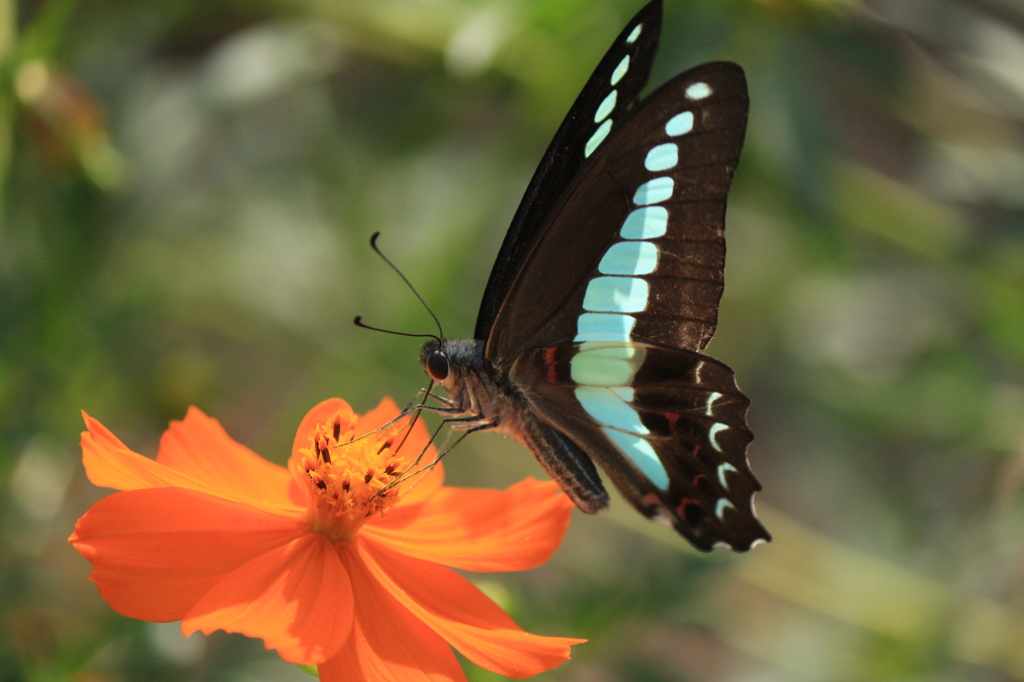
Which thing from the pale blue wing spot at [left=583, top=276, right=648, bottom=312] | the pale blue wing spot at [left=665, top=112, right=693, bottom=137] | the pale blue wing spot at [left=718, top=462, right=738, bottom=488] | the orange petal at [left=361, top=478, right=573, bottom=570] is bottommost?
the orange petal at [left=361, top=478, right=573, bottom=570]

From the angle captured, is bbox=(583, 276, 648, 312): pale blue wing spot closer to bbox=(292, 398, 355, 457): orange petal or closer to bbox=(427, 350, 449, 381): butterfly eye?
bbox=(427, 350, 449, 381): butterfly eye

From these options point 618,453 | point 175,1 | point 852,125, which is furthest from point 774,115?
point 852,125

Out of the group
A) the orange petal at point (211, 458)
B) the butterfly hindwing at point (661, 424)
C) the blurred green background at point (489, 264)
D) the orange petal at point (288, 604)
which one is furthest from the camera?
the blurred green background at point (489, 264)

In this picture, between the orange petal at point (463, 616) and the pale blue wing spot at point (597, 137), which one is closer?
the orange petal at point (463, 616)

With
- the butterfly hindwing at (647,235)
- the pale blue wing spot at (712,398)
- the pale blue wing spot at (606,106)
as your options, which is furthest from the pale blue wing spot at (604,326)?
the pale blue wing spot at (606,106)

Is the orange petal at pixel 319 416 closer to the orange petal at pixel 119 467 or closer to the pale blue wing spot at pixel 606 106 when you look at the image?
the orange petal at pixel 119 467

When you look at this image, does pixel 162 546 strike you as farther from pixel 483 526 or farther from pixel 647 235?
pixel 647 235

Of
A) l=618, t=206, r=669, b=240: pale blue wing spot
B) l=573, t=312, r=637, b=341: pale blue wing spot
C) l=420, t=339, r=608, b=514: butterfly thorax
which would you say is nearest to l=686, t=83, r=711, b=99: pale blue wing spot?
l=618, t=206, r=669, b=240: pale blue wing spot
